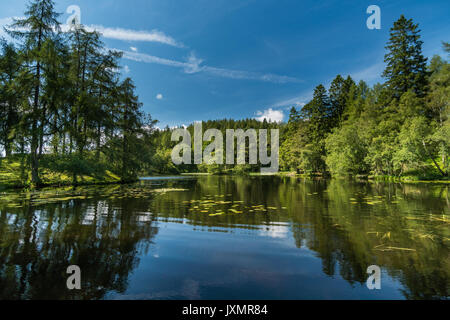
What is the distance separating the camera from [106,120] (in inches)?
795

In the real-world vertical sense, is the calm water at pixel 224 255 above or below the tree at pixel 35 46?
below

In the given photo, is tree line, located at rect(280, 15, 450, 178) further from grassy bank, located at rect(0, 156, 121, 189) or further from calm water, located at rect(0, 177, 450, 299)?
grassy bank, located at rect(0, 156, 121, 189)

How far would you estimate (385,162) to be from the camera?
91.2 ft

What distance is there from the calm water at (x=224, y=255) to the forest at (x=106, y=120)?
1078cm

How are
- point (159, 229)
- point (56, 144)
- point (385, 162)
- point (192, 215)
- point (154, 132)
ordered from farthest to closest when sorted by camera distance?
point (154, 132)
point (385, 162)
point (56, 144)
point (192, 215)
point (159, 229)

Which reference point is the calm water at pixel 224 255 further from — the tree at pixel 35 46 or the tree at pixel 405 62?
the tree at pixel 405 62

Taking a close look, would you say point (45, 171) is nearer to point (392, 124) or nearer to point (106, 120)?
point (106, 120)

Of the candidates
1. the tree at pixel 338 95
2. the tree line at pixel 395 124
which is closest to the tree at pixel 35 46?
the tree line at pixel 395 124

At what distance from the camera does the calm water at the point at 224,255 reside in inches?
118

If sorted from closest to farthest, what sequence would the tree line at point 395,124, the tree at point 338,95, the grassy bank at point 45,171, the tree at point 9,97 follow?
1. the tree at point 9,97
2. the grassy bank at point 45,171
3. the tree line at point 395,124
4. the tree at point 338,95
